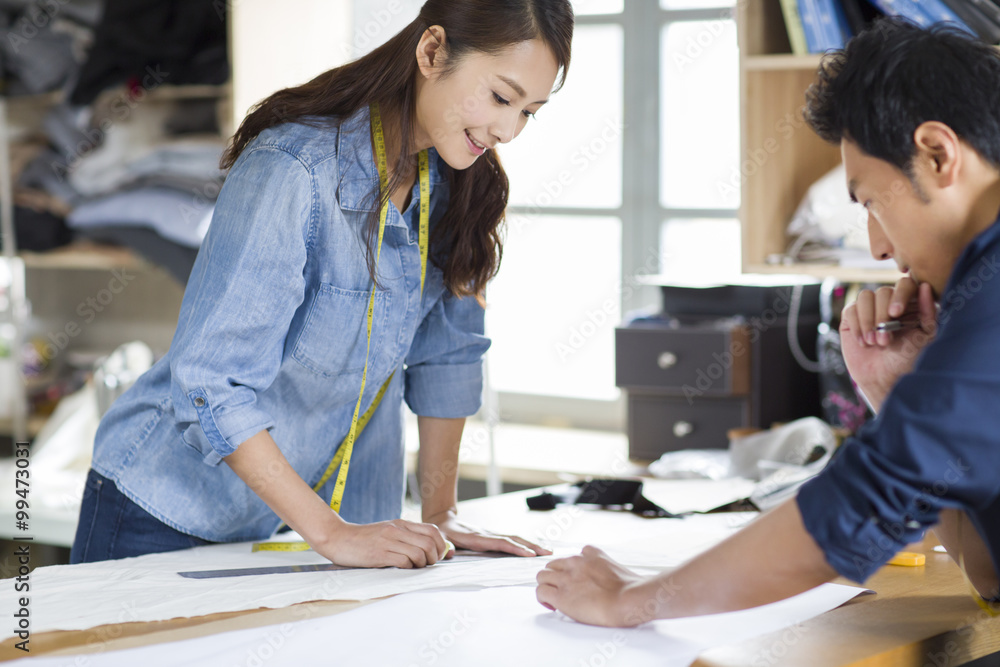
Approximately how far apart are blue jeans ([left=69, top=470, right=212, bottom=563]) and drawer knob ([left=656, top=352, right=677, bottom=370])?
3.65 feet

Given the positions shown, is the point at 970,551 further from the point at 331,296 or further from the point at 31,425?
the point at 31,425

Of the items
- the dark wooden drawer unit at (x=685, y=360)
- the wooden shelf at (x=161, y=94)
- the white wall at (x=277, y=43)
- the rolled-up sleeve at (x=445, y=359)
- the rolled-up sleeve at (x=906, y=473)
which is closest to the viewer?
the rolled-up sleeve at (x=906, y=473)

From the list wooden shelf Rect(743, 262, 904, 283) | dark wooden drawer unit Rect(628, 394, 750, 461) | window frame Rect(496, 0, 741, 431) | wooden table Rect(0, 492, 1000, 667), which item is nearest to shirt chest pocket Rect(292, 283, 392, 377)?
wooden table Rect(0, 492, 1000, 667)

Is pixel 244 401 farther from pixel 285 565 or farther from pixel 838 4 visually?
pixel 838 4

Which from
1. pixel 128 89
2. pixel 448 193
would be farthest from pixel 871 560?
pixel 128 89

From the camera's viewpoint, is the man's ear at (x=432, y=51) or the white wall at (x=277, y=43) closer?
the man's ear at (x=432, y=51)

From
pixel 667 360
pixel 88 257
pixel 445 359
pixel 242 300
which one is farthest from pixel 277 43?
pixel 242 300

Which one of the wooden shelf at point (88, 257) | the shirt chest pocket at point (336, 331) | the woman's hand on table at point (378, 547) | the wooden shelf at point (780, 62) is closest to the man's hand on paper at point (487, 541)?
the woman's hand on table at point (378, 547)

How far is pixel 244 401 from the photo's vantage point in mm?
1075

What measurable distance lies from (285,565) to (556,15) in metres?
0.71

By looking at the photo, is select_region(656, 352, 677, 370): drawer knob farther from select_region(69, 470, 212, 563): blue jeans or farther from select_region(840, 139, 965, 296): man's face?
select_region(840, 139, 965, 296): man's face

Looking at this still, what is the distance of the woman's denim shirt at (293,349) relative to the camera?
1.07 meters

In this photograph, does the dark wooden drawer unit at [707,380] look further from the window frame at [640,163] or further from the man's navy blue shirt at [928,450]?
the man's navy blue shirt at [928,450]

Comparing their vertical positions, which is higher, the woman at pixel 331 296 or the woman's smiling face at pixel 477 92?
the woman's smiling face at pixel 477 92
